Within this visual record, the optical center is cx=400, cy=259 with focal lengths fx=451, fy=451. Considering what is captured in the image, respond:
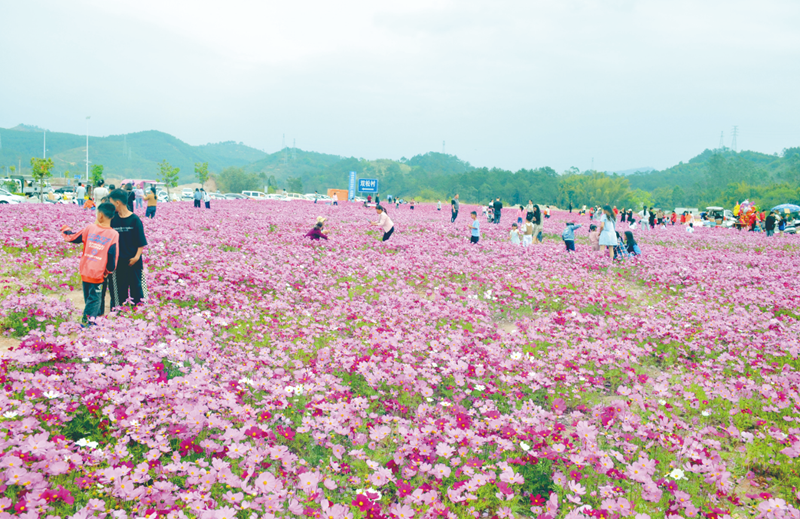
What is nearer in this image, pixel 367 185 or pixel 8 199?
pixel 8 199

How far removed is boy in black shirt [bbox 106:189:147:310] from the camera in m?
6.60

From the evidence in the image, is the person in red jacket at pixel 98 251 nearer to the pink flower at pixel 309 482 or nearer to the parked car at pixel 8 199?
the pink flower at pixel 309 482

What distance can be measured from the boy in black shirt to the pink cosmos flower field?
429mm

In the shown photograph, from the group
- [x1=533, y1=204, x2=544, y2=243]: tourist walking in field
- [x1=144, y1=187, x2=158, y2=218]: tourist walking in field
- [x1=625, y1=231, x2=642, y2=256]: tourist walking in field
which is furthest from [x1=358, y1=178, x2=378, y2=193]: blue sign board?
[x1=625, y1=231, x2=642, y2=256]: tourist walking in field

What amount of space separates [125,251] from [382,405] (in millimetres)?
4566

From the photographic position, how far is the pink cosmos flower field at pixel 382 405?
333 cm

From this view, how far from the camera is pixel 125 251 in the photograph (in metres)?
6.68

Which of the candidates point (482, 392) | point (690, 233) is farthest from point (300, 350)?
A: point (690, 233)

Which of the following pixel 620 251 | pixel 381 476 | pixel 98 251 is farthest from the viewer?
pixel 620 251

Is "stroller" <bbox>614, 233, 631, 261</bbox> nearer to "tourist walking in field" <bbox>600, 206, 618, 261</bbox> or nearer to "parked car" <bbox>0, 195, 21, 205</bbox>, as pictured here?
"tourist walking in field" <bbox>600, 206, 618, 261</bbox>

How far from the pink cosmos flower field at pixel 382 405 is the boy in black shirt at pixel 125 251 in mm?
429

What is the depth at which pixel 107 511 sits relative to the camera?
2.95 meters

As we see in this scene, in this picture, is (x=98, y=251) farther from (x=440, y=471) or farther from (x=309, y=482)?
(x=440, y=471)

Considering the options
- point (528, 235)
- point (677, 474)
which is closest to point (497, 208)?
point (528, 235)
